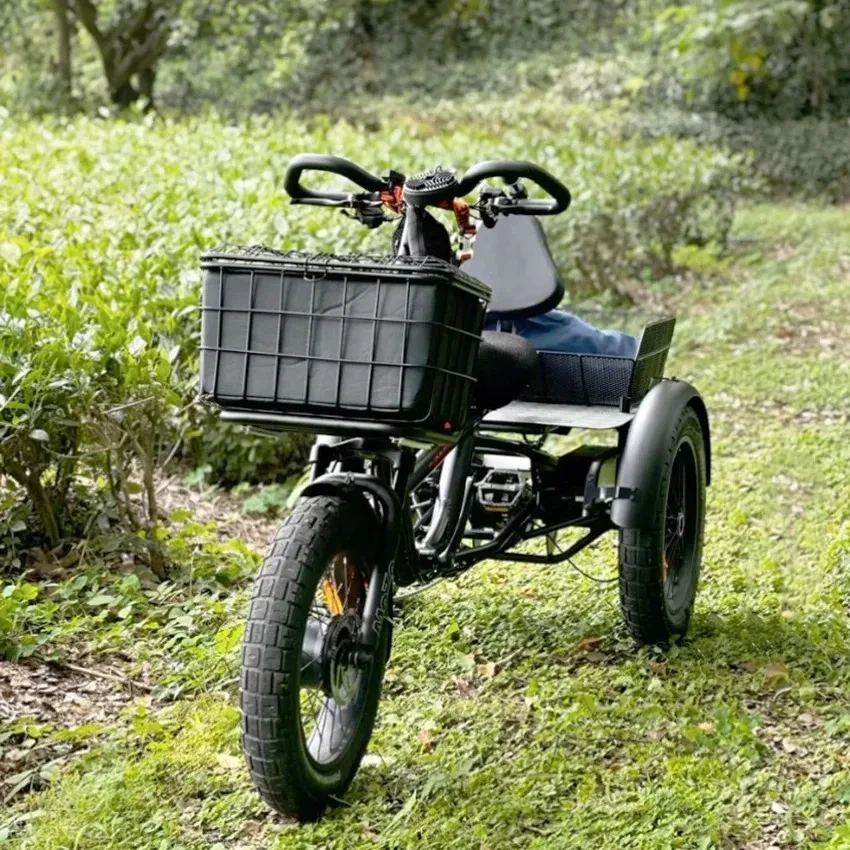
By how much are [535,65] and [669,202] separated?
1281 cm

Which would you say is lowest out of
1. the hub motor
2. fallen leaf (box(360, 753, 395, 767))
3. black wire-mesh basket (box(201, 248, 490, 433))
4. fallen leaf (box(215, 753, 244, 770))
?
fallen leaf (box(215, 753, 244, 770))

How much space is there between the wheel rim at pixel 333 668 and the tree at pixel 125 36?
17710mm

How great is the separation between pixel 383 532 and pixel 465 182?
88cm

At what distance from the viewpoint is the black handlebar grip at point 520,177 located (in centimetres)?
331

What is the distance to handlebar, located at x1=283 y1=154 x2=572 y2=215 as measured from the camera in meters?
3.34

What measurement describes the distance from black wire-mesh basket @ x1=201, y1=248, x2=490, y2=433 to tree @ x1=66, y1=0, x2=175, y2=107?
58.1 ft

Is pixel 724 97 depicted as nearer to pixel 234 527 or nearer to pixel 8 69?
pixel 8 69

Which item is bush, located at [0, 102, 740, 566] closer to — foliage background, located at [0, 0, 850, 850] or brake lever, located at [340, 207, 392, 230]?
foliage background, located at [0, 0, 850, 850]

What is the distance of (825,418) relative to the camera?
7234 millimetres

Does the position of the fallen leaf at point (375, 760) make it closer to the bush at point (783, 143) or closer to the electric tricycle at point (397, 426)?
the electric tricycle at point (397, 426)

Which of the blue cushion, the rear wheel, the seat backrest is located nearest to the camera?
the rear wheel

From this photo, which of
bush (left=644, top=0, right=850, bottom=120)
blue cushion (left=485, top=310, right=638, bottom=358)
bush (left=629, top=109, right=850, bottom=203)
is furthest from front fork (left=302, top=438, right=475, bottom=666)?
bush (left=629, top=109, right=850, bottom=203)

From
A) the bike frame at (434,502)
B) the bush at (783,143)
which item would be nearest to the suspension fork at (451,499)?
the bike frame at (434,502)

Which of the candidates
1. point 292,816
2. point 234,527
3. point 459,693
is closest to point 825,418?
point 234,527
